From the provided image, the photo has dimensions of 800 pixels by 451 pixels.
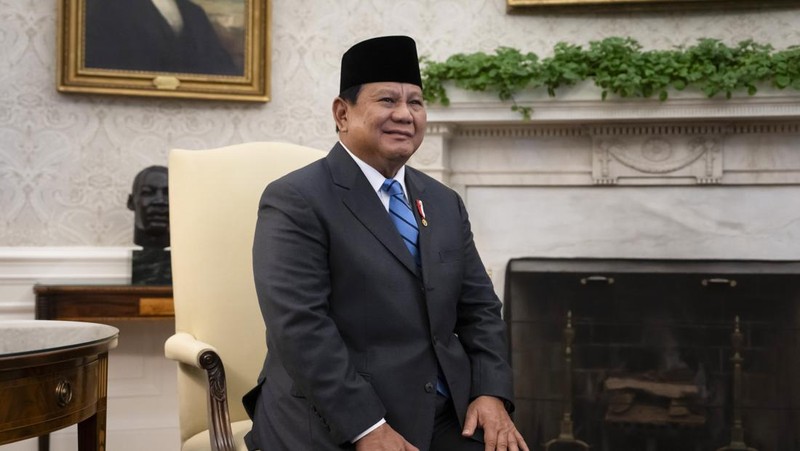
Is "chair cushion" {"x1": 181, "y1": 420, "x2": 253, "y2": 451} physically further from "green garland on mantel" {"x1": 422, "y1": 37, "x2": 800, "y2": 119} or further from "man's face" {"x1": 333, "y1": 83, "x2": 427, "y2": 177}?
"green garland on mantel" {"x1": 422, "y1": 37, "x2": 800, "y2": 119}

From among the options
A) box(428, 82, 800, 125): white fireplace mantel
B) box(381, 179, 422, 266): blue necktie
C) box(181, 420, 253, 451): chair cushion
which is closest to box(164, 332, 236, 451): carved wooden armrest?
box(181, 420, 253, 451): chair cushion

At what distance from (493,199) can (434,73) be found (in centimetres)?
72

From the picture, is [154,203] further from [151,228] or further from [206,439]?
[206,439]

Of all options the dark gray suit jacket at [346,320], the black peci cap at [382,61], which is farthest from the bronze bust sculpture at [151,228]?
the black peci cap at [382,61]

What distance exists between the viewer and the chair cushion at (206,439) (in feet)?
7.40

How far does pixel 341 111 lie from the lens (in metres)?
2.11

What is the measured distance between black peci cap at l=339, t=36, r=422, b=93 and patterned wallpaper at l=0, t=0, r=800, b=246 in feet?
7.29

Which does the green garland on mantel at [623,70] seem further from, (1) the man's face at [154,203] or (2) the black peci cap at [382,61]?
(2) the black peci cap at [382,61]

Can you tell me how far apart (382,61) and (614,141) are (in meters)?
2.29

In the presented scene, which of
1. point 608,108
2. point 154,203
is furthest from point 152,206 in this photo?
point 608,108

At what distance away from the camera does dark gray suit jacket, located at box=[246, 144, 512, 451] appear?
1.84 m

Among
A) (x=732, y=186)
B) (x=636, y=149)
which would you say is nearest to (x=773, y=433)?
(x=732, y=186)

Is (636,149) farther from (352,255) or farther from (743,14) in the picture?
(352,255)

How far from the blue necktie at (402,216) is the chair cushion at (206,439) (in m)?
0.68
